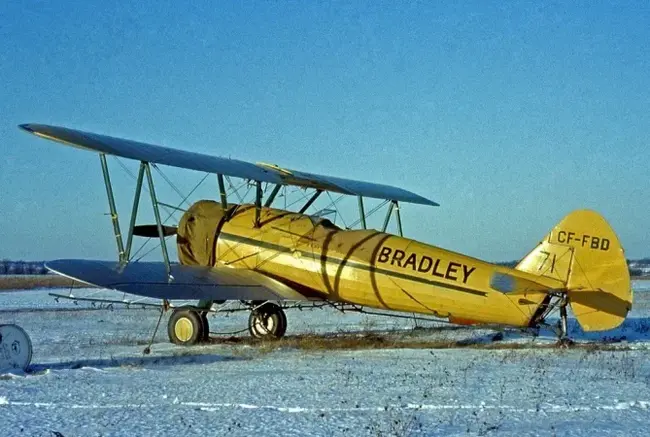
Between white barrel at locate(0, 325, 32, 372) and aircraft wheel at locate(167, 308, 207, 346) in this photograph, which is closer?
white barrel at locate(0, 325, 32, 372)

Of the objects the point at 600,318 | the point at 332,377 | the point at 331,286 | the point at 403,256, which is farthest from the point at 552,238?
the point at 332,377

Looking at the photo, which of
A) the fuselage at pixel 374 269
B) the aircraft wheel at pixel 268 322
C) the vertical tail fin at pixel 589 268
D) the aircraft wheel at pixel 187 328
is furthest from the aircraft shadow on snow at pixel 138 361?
the vertical tail fin at pixel 589 268

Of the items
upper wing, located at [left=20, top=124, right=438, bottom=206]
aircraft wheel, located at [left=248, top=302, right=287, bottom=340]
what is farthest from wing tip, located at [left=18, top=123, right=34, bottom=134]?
aircraft wheel, located at [left=248, top=302, right=287, bottom=340]

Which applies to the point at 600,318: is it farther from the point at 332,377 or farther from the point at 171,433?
the point at 171,433

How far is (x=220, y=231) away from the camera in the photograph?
16.2 metres

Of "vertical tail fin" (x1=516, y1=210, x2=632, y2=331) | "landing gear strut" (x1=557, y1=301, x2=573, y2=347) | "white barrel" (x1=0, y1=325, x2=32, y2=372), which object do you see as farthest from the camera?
"landing gear strut" (x1=557, y1=301, x2=573, y2=347)

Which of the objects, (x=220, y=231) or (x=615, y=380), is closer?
(x=615, y=380)

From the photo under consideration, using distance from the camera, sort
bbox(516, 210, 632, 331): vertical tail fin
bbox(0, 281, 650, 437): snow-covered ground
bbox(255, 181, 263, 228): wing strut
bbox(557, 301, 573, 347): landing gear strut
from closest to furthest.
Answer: bbox(0, 281, 650, 437): snow-covered ground → bbox(516, 210, 632, 331): vertical tail fin → bbox(557, 301, 573, 347): landing gear strut → bbox(255, 181, 263, 228): wing strut

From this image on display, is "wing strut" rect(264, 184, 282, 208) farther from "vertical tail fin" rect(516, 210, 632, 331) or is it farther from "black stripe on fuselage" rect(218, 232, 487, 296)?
"vertical tail fin" rect(516, 210, 632, 331)

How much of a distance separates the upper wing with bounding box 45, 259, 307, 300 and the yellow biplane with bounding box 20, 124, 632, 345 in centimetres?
2

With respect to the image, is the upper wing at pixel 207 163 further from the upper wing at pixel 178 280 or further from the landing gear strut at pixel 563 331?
the landing gear strut at pixel 563 331

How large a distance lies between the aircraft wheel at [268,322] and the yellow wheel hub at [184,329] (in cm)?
174

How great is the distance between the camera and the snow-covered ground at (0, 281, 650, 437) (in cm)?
693

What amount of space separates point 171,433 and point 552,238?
8122 millimetres
